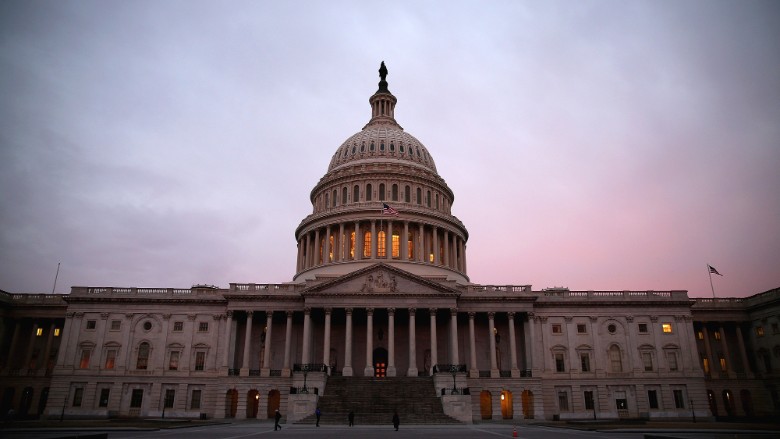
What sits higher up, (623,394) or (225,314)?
(225,314)

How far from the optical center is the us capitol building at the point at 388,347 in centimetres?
5938

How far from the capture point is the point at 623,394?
6153cm

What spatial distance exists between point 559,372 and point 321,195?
4434 centimetres

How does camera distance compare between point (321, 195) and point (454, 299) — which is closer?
point (454, 299)

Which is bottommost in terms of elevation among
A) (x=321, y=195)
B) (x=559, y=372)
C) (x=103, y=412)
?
(x=103, y=412)

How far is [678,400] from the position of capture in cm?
6097

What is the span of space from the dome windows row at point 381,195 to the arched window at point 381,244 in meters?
6.35

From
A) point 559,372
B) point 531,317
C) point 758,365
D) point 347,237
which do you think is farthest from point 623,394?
point 347,237

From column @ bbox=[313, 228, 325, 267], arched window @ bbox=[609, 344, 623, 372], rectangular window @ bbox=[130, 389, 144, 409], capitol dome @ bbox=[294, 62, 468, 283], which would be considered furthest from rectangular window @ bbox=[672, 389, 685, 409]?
rectangular window @ bbox=[130, 389, 144, 409]

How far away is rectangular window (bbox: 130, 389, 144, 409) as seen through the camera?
60219 mm

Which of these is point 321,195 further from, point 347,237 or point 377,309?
point 377,309

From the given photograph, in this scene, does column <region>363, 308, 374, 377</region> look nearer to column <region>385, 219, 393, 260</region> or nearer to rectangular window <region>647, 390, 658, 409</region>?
column <region>385, 219, 393, 260</region>

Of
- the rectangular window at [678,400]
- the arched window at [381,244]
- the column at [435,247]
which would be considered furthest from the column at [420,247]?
the rectangular window at [678,400]

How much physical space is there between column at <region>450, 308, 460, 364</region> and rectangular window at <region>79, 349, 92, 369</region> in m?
42.0
